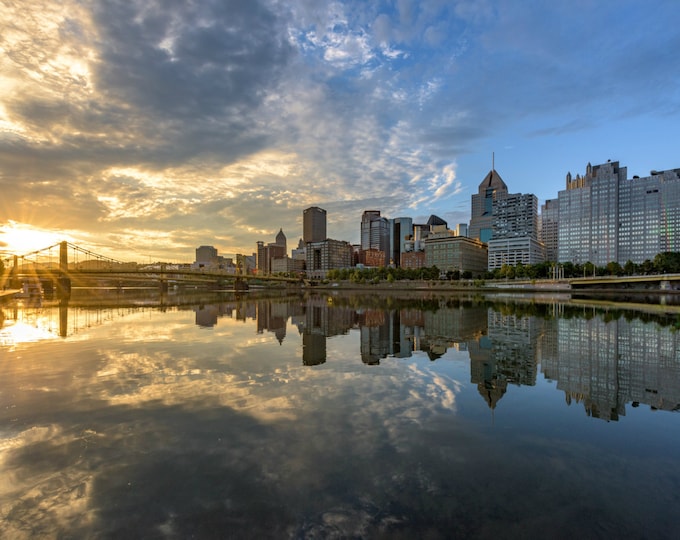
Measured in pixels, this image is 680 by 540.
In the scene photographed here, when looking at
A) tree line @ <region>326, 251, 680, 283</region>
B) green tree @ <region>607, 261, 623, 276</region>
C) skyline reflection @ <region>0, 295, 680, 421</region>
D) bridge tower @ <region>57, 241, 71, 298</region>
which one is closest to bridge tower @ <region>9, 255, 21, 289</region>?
bridge tower @ <region>57, 241, 71, 298</region>

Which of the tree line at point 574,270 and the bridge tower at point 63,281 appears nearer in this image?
the bridge tower at point 63,281

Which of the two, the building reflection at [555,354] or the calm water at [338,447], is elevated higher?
the calm water at [338,447]

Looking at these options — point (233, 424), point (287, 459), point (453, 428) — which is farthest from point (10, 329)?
point (453, 428)

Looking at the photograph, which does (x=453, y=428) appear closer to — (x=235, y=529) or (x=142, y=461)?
(x=235, y=529)

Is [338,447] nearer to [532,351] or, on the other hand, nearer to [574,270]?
[532,351]

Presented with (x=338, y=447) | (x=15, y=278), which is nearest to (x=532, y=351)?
(x=338, y=447)

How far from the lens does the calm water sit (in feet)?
18.4

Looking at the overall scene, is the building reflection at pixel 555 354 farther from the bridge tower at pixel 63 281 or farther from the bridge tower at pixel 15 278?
the bridge tower at pixel 15 278

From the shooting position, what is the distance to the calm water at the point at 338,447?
5.60 m

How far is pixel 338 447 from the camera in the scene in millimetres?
7957

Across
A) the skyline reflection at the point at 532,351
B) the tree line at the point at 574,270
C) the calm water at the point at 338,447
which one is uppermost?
the tree line at the point at 574,270

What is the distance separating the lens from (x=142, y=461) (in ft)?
24.0

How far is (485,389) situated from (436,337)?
12303 millimetres

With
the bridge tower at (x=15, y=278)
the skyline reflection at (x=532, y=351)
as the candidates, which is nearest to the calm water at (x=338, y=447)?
the skyline reflection at (x=532, y=351)
